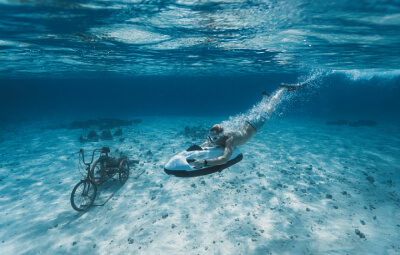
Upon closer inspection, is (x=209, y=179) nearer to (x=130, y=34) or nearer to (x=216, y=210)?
(x=216, y=210)

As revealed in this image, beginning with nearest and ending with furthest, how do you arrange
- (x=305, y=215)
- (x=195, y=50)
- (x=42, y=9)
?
1. (x=305, y=215)
2. (x=42, y=9)
3. (x=195, y=50)

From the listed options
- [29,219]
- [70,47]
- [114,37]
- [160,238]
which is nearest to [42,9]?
[114,37]

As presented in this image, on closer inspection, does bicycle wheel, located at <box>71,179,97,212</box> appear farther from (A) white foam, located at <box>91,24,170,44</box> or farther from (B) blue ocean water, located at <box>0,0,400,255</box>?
(A) white foam, located at <box>91,24,170,44</box>

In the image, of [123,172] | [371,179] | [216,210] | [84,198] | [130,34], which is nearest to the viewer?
[216,210]

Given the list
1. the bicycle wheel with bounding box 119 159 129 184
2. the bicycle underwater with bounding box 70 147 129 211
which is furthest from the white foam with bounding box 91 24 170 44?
the bicycle wheel with bounding box 119 159 129 184

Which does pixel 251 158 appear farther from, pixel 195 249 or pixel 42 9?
pixel 42 9

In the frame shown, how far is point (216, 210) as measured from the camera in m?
6.57

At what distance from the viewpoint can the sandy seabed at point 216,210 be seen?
5.16m

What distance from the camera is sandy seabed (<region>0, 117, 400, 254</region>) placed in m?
5.16

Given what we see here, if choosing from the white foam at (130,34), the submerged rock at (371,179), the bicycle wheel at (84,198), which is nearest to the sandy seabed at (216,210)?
the submerged rock at (371,179)

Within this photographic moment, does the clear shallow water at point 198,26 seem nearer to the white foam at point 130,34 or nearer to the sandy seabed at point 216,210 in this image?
the white foam at point 130,34

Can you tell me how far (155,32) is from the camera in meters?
10.4

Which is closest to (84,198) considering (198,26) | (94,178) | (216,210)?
(94,178)

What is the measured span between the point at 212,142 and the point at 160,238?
3240 millimetres
